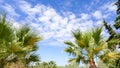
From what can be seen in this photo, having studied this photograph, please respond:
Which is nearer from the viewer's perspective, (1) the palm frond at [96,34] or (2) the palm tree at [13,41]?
(2) the palm tree at [13,41]

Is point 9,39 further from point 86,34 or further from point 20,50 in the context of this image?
point 86,34

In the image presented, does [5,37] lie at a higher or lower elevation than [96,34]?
lower

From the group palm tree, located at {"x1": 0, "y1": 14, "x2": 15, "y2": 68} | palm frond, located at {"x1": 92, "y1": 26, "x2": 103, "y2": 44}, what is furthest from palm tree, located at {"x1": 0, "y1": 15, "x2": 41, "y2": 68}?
palm frond, located at {"x1": 92, "y1": 26, "x2": 103, "y2": 44}

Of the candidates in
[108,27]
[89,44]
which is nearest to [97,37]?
[89,44]

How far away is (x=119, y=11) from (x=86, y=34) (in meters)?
11.5

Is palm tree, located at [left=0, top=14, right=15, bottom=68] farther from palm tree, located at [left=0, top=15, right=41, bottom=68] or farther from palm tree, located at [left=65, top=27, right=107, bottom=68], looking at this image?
palm tree, located at [left=65, top=27, right=107, bottom=68]

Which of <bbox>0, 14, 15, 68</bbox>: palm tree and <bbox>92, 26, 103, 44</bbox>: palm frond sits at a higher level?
<bbox>92, 26, 103, 44</bbox>: palm frond

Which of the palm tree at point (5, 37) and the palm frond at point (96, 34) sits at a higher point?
the palm frond at point (96, 34)

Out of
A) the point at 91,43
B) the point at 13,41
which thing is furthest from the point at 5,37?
the point at 91,43

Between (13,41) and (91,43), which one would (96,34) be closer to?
(91,43)

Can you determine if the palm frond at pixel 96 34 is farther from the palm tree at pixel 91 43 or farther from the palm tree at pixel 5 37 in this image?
the palm tree at pixel 5 37

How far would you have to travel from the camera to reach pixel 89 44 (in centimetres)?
1452

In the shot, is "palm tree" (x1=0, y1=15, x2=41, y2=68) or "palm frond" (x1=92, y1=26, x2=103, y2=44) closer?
"palm tree" (x1=0, y1=15, x2=41, y2=68)

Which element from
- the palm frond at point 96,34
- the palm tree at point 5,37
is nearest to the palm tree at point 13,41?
the palm tree at point 5,37
